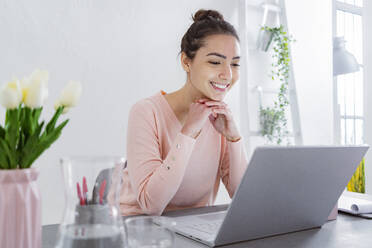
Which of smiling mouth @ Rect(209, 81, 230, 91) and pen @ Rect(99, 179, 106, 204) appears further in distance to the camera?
smiling mouth @ Rect(209, 81, 230, 91)

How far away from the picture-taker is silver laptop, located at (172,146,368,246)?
733 millimetres

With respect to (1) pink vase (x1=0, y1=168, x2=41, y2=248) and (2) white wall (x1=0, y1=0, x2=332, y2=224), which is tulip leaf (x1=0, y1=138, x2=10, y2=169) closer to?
(1) pink vase (x1=0, y1=168, x2=41, y2=248)

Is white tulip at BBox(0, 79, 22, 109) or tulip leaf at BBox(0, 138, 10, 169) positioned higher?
white tulip at BBox(0, 79, 22, 109)

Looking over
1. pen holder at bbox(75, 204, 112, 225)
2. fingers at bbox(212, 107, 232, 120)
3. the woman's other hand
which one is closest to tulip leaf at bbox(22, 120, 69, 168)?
pen holder at bbox(75, 204, 112, 225)

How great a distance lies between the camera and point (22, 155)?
0.61 meters

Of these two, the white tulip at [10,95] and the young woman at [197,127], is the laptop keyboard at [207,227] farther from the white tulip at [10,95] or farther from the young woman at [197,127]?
the white tulip at [10,95]

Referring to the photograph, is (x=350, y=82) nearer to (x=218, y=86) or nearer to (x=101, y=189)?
(x=218, y=86)

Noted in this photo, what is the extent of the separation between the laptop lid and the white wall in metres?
1.80

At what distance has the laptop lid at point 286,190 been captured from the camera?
73 cm

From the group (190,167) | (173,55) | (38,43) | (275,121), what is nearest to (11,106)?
(190,167)

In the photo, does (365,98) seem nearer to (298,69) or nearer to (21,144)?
(298,69)

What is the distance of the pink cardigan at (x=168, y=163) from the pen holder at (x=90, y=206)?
633 mm

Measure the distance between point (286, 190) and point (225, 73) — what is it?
2.45 ft

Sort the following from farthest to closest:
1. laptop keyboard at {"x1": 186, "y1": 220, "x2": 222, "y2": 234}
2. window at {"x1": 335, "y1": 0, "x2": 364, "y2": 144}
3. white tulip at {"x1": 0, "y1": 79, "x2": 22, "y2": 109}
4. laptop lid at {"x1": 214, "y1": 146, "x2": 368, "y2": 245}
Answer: window at {"x1": 335, "y1": 0, "x2": 364, "y2": 144}, laptop keyboard at {"x1": 186, "y1": 220, "x2": 222, "y2": 234}, laptop lid at {"x1": 214, "y1": 146, "x2": 368, "y2": 245}, white tulip at {"x1": 0, "y1": 79, "x2": 22, "y2": 109}
